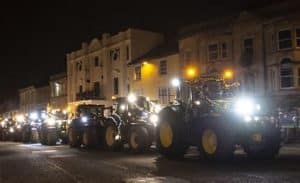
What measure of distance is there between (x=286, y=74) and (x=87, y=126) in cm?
1589

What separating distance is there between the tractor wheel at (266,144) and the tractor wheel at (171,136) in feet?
8.09

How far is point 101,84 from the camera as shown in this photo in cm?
5866

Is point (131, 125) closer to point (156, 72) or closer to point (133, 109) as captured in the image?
point (133, 109)

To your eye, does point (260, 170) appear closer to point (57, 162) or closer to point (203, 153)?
point (203, 153)

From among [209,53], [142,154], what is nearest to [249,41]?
[209,53]

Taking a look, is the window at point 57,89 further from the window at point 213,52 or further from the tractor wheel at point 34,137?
the window at point 213,52

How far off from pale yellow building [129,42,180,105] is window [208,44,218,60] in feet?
12.7

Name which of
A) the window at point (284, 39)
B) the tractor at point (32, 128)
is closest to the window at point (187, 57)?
the window at point (284, 39)

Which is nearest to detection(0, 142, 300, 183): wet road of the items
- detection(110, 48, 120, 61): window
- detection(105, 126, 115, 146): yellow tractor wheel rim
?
detection(105, 126, 115, 146): yellow tractor wheel rim

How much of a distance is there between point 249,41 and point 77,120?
1526cm

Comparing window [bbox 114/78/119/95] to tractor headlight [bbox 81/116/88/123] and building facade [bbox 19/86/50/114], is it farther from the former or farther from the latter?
tractor headlight [bbox 81/116/88/123]

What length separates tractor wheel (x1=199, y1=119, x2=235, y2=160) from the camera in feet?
55.2

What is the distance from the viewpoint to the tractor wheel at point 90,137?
27.9 m

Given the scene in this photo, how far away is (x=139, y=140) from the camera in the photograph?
23219mm
